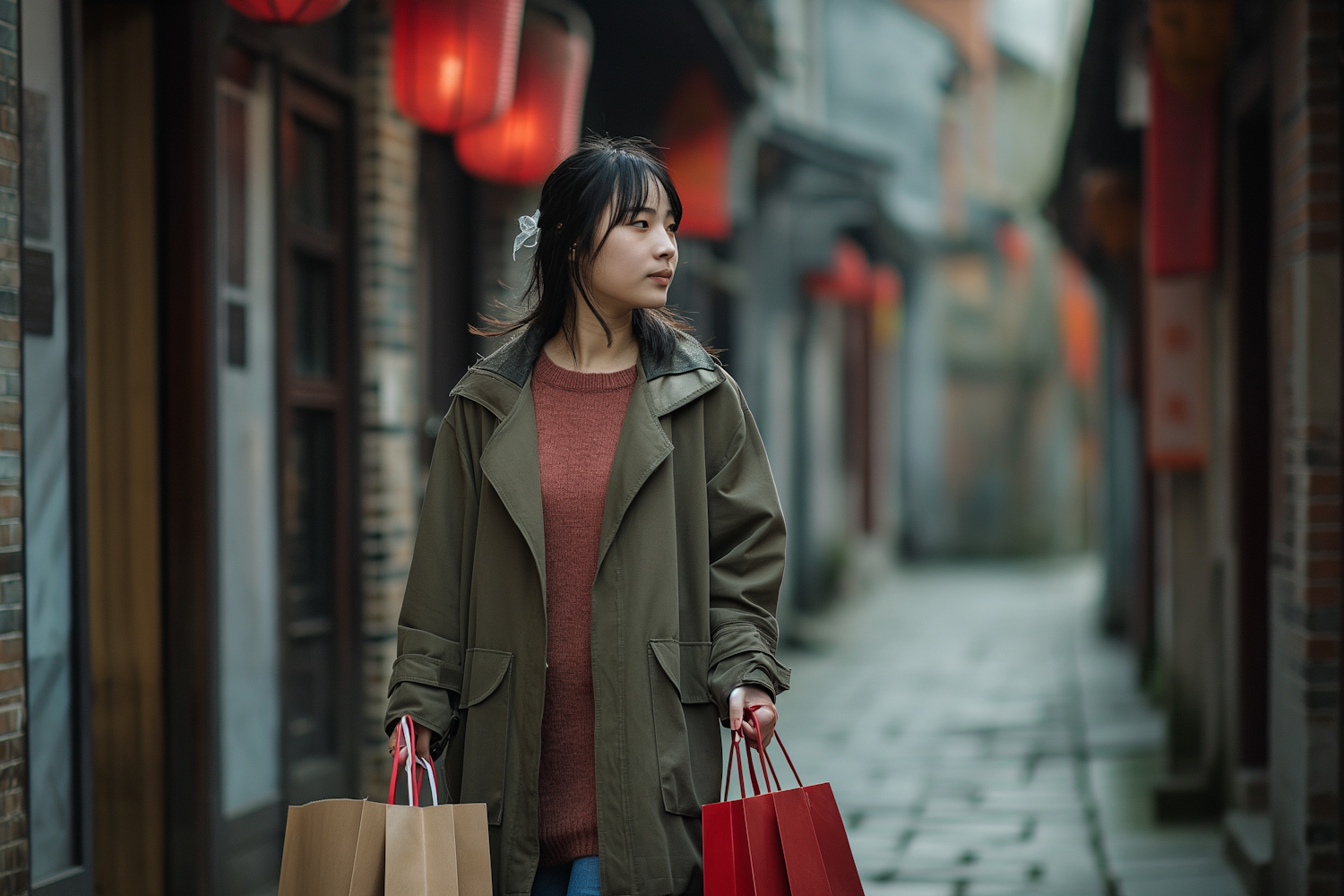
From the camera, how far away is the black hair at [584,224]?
8.02ft

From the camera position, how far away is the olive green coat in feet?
7.60

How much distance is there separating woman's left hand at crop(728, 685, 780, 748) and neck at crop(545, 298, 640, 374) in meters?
0.62

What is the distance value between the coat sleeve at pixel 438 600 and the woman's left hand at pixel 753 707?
18.7 inches

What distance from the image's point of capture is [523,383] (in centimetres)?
248

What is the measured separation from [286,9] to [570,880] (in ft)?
8.59

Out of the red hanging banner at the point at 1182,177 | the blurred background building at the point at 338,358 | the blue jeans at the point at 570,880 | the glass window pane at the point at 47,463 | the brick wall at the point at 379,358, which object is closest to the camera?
the blue jeans at the point at 570,880

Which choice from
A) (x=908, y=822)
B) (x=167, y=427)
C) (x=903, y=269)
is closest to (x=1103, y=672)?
(x=908, y=822)

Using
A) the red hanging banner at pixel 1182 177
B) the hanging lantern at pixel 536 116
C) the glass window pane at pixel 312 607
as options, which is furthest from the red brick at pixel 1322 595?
the glass window pane at pixel 312 607

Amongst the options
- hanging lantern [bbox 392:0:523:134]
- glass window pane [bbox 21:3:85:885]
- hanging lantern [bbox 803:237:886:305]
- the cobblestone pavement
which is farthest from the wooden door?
hanging lantern [bbox 803:237:886:305]

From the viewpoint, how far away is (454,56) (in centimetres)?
485

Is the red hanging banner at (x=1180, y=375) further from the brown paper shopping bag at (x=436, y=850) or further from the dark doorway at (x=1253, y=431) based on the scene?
the brown paper shopping bag at (x=436, y=850)

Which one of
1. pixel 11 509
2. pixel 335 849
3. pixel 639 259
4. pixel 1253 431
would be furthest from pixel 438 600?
pixel 1253 431

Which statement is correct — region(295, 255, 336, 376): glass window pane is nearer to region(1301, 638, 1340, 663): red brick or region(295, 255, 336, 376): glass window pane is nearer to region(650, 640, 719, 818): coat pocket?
region(650, 640, 719, 818): coat pocket

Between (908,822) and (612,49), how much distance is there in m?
4.95
